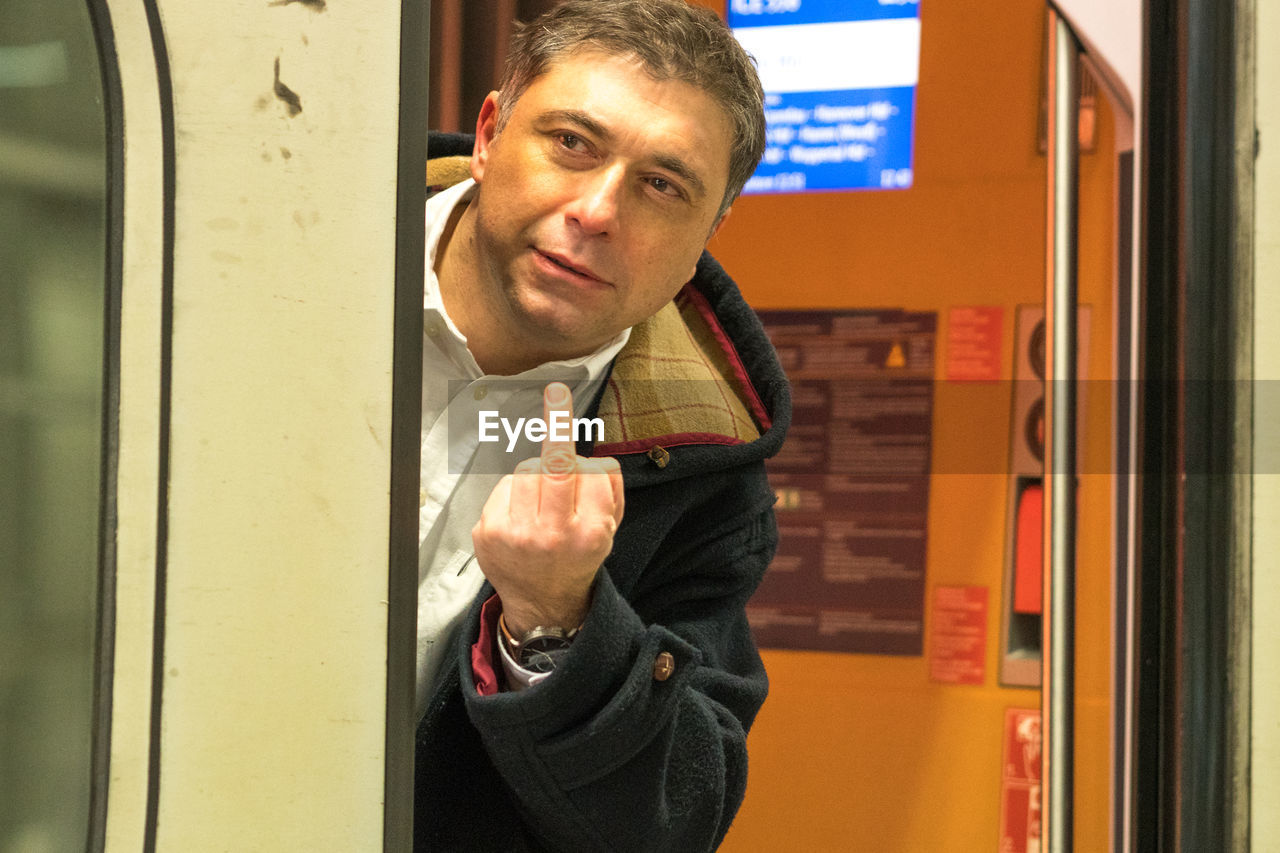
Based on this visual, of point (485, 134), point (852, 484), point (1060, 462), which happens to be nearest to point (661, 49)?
point (485, 134)

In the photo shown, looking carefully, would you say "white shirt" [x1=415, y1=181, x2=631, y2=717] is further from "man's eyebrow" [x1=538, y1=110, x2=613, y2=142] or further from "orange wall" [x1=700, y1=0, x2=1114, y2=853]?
"orange wall" [x1=700, y1=0, x2=1114, y2=853]

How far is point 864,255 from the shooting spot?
8.50 feet

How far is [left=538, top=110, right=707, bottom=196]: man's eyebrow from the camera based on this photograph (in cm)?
117

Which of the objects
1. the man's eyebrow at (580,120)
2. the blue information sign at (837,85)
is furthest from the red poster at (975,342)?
the man's eyebrow at (580,120)

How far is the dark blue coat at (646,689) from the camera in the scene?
0.93 metres

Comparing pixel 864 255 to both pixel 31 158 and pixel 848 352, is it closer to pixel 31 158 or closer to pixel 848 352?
pixel 848 352

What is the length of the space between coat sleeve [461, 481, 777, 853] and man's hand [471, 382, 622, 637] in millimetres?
73

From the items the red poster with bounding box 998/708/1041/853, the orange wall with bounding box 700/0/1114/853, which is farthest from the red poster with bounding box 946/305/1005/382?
the red poster with bounding box 998/708/1041/853

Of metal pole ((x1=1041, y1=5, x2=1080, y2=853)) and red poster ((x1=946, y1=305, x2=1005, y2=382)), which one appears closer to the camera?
metal pole ((x1=1041, y1=5, x2=1080, y2=853))

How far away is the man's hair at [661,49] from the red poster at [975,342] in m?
1.28

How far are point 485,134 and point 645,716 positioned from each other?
73 centimetres

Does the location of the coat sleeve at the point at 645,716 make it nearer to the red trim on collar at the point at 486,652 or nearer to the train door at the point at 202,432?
the red trim on collar at the point at 486,652

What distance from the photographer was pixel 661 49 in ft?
4.05

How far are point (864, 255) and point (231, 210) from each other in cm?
205
